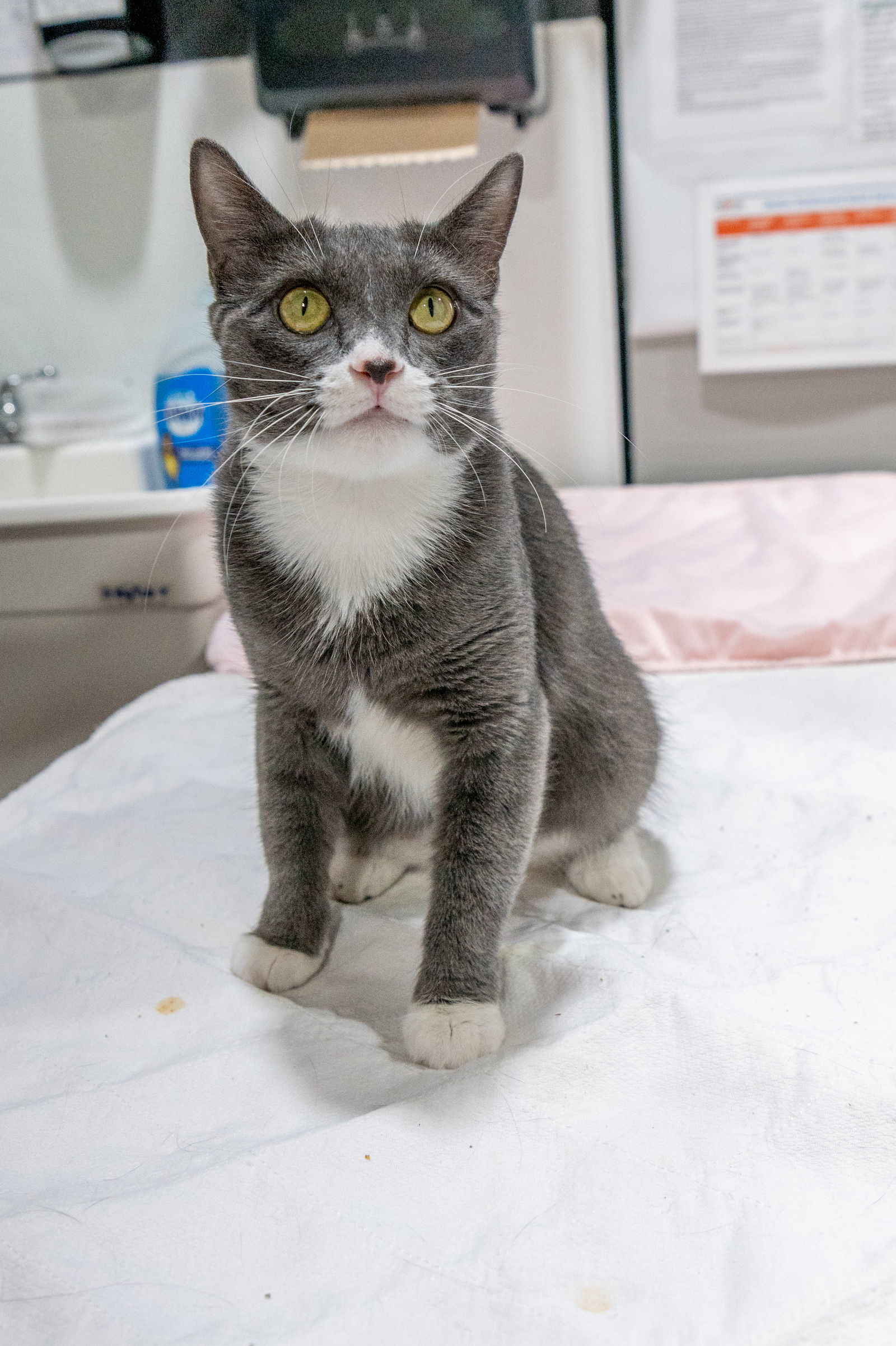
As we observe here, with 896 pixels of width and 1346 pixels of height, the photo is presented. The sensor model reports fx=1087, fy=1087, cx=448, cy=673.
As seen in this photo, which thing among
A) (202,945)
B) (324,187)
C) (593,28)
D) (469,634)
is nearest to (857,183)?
(593,28)

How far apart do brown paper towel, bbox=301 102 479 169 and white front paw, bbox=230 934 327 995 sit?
148 cm

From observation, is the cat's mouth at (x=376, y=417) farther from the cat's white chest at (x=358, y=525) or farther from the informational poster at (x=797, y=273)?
the informational poster at (x=797, y=273)

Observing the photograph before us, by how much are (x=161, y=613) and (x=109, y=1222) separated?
121cm

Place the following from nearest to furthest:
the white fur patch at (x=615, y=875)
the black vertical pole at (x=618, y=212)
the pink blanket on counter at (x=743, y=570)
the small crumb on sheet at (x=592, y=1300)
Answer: the small crumb on sheet at (x=592, y=1300)
the white fur patch at (x=615, y=875)
the pink blanket on counter at (x=743, y=570)
the black vertical pole at (x=618, y=212)

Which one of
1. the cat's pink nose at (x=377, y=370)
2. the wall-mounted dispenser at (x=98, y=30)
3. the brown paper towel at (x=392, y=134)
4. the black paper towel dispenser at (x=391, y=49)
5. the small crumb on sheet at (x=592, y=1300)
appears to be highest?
the wall-mounted dispenser at (x=98, y=30)

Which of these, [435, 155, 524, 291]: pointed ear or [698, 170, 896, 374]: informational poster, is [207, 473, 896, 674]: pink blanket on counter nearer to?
[698, 170, 896, 374]: informational poster

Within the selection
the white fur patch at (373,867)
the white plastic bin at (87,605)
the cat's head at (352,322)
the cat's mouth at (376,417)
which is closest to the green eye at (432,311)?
the cat's head at (352,322)

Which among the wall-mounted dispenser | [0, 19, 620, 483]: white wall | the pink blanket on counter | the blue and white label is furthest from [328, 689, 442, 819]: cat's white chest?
the wall-mounted dispenser

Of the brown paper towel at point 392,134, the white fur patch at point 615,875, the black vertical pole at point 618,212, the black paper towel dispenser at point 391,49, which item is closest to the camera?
the white fur patch at point 615,875

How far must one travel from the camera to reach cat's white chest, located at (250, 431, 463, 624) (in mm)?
831

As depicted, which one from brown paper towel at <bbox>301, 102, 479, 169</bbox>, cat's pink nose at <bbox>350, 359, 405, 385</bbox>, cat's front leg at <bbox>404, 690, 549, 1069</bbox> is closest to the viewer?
cat's pink nose at <bbox>350, 359, 405, 385</bbox>

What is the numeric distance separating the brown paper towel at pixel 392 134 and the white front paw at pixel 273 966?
1481 millimetres

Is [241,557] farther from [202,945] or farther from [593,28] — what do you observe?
[593,28]

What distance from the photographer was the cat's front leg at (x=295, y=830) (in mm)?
905
